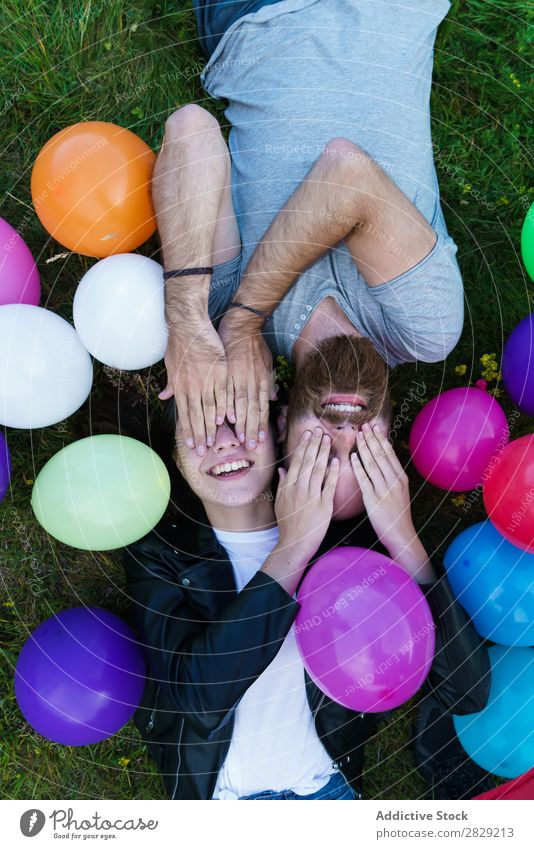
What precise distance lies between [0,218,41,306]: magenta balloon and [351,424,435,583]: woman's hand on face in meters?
1.66

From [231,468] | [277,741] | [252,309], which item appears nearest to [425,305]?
[252,309]

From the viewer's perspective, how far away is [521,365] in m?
3.18

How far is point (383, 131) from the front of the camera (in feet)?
10.5

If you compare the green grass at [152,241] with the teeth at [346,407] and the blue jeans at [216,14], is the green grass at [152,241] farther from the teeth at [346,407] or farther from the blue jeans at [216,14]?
the teeth at [346,407]

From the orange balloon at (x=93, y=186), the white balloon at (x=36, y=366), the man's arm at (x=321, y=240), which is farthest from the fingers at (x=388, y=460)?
the orange balloon at (x=93, y=186)

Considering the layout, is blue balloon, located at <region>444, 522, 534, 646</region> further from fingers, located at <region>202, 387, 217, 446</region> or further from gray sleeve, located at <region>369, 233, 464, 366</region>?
fingers, located at <region>202, 387, 217, 446</region>

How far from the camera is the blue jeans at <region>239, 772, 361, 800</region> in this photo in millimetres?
2973

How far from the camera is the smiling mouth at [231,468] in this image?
3055 mm

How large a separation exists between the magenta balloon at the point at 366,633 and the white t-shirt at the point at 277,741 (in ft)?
1.34
